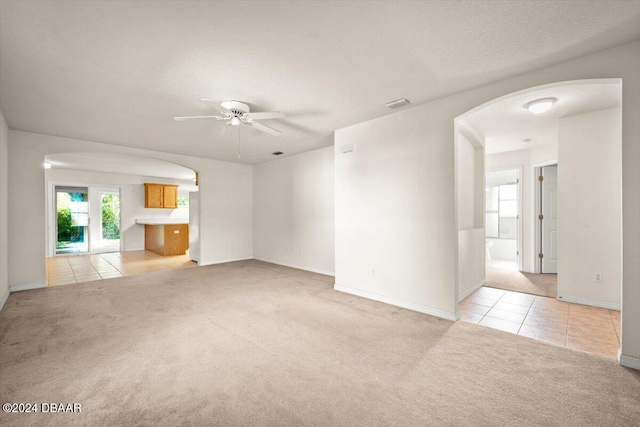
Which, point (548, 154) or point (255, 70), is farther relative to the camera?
point (548, 154)

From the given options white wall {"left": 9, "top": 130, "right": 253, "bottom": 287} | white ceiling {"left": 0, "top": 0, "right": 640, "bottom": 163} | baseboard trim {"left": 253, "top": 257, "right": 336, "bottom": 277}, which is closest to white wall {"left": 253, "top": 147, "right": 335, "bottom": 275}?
baseboard trim {"left": 253, "top": 257, "right": 336, "bottom": 277}

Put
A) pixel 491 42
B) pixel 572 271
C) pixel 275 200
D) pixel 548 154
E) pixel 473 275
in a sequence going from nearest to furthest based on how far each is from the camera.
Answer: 1. pixel 491 42
2. pixel 572 271
3. pixel 473 275
4. pixel 548 154
5. pixel 275 200

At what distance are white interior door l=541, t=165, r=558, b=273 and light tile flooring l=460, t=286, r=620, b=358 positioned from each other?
6.69 ft

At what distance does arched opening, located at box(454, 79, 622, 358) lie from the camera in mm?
3125

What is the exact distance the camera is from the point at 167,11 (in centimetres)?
188

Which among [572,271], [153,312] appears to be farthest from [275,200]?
[572,271]

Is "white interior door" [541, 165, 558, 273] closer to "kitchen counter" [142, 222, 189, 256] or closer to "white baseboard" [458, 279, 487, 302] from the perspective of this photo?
"white baseboard" [458, 279, 487, 302]

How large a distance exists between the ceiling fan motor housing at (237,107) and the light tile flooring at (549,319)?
149 inches

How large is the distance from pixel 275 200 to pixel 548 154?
240 inches

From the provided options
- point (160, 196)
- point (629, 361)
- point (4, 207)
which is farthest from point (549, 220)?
point (160, 196)

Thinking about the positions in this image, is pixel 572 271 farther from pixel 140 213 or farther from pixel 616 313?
pixel 140 213

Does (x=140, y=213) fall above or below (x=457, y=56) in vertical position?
below

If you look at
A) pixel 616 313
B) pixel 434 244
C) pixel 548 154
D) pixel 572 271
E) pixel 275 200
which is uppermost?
pixel 548 154

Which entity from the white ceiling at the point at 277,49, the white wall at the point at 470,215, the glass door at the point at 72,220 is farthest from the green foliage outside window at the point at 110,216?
the white wall at the point at 470,215
